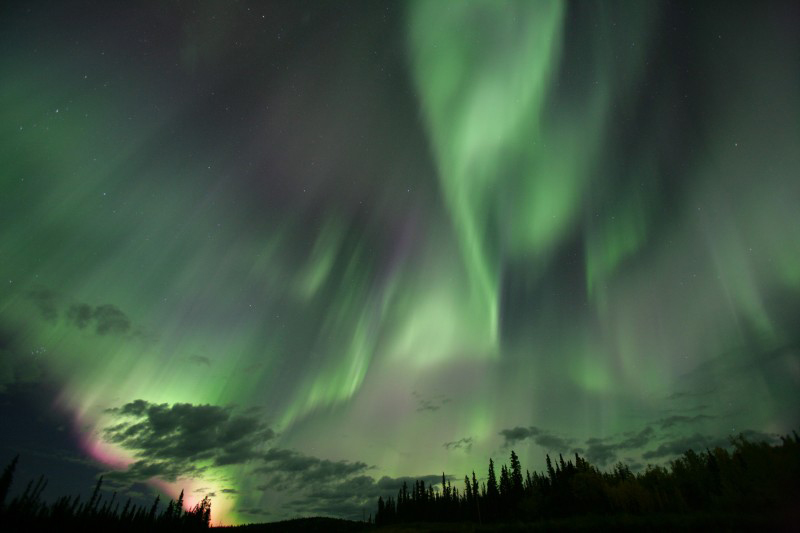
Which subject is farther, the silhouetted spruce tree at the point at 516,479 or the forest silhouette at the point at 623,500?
the silhouetted spruce tree at the point at 516,479

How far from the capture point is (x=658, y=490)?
344ft

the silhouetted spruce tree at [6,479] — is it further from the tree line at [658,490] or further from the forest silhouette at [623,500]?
the tree line at [658,490]

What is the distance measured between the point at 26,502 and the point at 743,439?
891 feet

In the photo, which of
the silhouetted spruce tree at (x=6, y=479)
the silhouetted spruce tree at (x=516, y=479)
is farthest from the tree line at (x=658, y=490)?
the silhouetted spruce tree at (x=6, y=479)

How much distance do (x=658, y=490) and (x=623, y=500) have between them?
990 cm

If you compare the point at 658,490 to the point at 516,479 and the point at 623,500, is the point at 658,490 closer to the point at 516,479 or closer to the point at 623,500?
the point at 623,500

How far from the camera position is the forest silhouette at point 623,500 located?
63281 mm

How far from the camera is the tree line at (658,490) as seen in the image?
65.0 m

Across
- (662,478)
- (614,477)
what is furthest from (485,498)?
(662,478)

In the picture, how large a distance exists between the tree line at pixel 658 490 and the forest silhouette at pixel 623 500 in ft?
0.50

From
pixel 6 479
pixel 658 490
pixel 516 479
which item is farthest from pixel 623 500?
pixel 6 479

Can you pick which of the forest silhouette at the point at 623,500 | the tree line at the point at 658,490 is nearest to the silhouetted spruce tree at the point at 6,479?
the forest silhouette at the point at 623,500

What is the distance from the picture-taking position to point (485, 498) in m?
172

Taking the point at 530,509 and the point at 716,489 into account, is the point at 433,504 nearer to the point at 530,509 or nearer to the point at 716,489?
the point at 530,509
